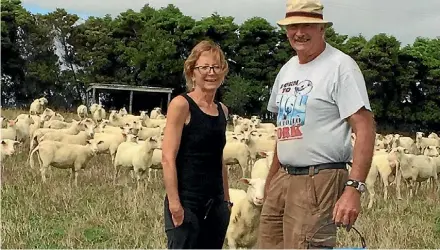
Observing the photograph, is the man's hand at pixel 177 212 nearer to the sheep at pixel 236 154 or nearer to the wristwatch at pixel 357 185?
the wristwatch at pixel 357 185

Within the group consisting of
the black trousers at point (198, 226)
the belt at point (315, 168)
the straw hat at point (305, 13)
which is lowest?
the black trousers at point (198, 226)

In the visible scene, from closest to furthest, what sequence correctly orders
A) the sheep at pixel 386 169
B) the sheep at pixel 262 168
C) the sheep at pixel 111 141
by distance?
the sheep at pixel 262 168, the sheep at pixel 386 169, the sheep at pixel 111 141

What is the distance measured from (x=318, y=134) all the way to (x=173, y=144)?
2.90 ft

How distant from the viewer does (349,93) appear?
4082 millimetres

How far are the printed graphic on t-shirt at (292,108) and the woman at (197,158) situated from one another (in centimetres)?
40

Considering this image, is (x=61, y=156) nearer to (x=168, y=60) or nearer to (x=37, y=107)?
(x=37, y=107)

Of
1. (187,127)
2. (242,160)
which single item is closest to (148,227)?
(187,127)

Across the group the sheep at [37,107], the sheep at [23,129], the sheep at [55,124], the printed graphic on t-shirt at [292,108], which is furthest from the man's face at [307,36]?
the sheep at [37,107]

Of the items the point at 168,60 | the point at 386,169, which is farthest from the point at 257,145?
the point at 168,60

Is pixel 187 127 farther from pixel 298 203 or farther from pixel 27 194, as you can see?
pixel 27 194

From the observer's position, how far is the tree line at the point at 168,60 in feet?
145

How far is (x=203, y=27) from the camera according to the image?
46844mm

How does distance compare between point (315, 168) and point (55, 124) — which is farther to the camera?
point (55, 124)

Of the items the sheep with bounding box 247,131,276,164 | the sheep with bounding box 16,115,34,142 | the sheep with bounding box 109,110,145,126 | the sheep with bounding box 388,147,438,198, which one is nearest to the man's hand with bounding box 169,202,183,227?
the sheep with bounding box 388,147,438,198
